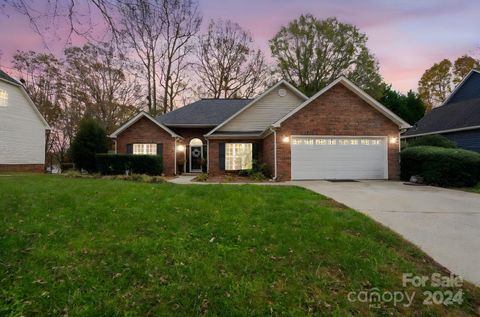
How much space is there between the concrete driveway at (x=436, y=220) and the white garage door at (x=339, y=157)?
4.17m

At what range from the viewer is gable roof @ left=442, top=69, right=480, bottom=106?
19.7 meters

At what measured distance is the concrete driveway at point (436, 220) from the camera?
3.73 metres

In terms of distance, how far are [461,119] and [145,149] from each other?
70.7 ft

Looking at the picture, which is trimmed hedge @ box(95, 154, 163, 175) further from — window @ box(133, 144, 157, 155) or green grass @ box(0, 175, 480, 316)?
green grass @ box(0, 175, 480, 316)

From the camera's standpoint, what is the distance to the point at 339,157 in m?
13.1

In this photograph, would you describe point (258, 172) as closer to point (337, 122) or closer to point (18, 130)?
point (337, 122)

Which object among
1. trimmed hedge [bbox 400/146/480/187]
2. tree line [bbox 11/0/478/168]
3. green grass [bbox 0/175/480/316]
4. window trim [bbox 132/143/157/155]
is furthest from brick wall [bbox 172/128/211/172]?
trimmed hedge [bbox 400/146/480/187]

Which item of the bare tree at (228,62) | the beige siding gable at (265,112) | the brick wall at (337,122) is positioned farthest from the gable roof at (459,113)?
the bare tree at (228,62)

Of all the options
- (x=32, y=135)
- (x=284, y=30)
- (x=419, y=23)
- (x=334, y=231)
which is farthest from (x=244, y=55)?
(x=334, y=231)

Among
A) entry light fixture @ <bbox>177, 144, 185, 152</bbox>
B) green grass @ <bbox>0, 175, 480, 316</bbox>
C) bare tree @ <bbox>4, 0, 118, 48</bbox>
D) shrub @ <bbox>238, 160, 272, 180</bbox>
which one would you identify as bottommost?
green grass @ <bbox>0, 175, 480, 316</bbox>

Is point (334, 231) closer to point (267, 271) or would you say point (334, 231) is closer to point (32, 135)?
point (267, 271)

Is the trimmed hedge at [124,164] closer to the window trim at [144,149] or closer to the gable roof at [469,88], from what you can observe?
the window trim at [144,149]

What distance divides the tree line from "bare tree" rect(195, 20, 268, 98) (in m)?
0.10

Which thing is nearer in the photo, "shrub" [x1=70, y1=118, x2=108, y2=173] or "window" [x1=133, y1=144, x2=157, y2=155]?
"window" [x1=133, y1=144, x2=157, y2=155]
